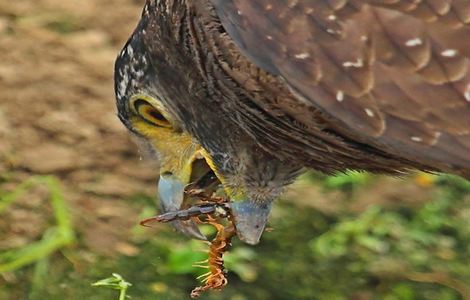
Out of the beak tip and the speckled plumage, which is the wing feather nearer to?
the speckled plumage

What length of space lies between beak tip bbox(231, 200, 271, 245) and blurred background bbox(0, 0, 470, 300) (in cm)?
58

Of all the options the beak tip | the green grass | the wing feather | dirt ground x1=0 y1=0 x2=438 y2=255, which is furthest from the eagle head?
dirt ground x1=0 y1=0 x2=438 y2=255

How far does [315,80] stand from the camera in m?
4.00

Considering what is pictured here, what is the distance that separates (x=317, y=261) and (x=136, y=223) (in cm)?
72

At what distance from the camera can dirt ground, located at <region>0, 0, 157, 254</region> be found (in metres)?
5.91

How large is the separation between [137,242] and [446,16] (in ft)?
7.15

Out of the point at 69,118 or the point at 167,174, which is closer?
the point at 167,174

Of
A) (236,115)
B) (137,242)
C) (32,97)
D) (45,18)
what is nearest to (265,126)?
(236,115)

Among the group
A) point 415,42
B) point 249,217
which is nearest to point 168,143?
point 249,217

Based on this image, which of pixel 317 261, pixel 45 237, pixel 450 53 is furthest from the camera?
pixel 317 261

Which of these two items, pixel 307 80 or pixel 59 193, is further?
pixel 59 193

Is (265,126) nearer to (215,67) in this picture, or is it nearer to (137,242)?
(215,67)

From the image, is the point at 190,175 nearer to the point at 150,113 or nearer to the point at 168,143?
the point at 168,143

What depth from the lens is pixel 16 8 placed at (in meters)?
7.12
